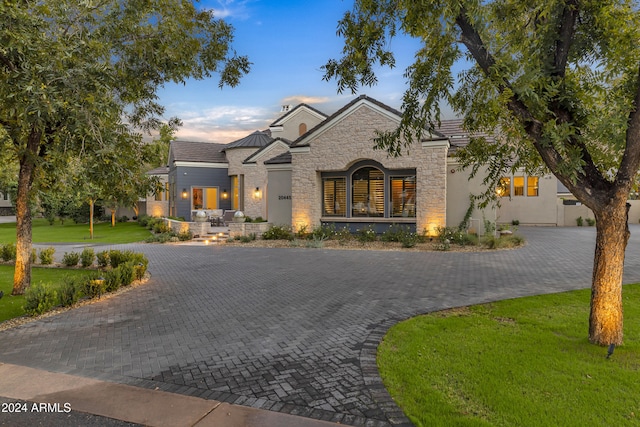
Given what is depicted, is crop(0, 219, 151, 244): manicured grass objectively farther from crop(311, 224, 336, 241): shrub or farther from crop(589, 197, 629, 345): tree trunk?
crop(589, 197, 629, 345): tree trunk

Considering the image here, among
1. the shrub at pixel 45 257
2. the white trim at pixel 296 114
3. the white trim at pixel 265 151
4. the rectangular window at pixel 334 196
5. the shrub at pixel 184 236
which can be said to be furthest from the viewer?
the white trim at pixel 296 114

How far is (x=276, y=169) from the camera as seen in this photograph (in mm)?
21406

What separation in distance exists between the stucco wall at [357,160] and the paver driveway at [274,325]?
15.9ft

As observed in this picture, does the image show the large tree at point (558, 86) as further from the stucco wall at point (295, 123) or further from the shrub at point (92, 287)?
the stucco wall at point (295, 123)

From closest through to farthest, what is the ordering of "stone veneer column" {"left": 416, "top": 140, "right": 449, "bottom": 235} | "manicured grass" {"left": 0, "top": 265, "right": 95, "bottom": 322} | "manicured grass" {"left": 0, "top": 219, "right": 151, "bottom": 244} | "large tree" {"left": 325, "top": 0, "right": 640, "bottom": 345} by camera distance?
1. "large tree" {"left": 325, "top": 0, "right": 640, "bottom": 345}
2. "manicured grass" {"left": 0, "top": 265, "right": 95, "bottom": 322}
3. "stone veneer column" {"left": 416, "top": 140, "right": 449, "bottom": 235}
4. "manicured grass" {"left": 0, "top": 219, "right": 151, "bottom": 244}

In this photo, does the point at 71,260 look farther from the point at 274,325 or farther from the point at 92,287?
the point at 274,325

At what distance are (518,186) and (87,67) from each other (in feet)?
93.6

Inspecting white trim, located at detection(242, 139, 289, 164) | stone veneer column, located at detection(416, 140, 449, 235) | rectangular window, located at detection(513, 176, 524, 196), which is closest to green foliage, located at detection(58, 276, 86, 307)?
stone veneer column, located at detection(416, 140, 449, 235)

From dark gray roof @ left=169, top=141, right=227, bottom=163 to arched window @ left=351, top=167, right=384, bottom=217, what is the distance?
46.9 feet

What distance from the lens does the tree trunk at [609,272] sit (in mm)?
4973

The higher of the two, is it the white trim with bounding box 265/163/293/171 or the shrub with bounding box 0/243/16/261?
the white trim with bounding box 265/163/293/171

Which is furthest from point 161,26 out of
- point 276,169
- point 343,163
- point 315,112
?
point 315,112

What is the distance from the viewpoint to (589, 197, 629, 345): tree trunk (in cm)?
497

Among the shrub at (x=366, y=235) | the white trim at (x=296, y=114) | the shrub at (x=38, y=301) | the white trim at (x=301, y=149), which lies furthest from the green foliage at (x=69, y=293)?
the white trim at (x=296, y=114)
